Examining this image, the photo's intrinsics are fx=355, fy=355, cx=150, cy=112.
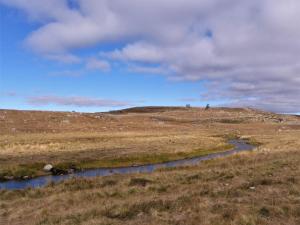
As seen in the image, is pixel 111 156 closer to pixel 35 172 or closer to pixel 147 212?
pixel 35 172

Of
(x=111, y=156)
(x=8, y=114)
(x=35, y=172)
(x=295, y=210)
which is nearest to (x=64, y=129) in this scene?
(x=8, y=114)

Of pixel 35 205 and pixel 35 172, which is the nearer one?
pixel 35 205

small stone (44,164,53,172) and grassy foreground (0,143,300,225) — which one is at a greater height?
grassy foreground (0,143,300,225)

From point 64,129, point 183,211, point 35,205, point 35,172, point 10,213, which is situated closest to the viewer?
point 183,211

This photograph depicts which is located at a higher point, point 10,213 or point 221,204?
point 221,204

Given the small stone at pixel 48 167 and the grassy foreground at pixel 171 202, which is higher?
the grassy foreground at pixel 171 202

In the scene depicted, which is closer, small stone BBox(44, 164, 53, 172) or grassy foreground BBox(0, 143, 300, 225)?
grassy foreground BBox(0, 143, 300, 225)

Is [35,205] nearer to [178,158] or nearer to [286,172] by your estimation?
[286,172]

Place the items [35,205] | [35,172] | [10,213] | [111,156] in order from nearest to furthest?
1. [10,213]
2. [35,205]
3. [35,172]
4. [111,156]

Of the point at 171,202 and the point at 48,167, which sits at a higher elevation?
the point at 171,202

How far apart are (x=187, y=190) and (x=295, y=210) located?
7054 millimetres

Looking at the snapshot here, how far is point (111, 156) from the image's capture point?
43906 millimetres

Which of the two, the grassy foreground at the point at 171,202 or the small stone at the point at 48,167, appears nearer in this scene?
the grassy foreground at the point at 171,202

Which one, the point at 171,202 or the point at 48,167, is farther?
the point at 48,167
